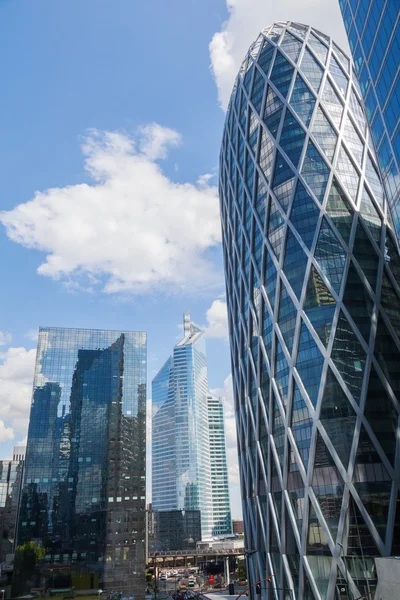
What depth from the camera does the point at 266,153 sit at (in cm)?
7306

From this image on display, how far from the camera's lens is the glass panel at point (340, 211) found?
5934 centimetres

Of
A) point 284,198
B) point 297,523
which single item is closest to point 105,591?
point 297,523

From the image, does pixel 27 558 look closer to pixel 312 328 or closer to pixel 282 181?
pixel 312 328

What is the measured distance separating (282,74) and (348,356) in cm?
4965

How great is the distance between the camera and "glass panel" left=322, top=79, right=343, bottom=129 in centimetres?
6788

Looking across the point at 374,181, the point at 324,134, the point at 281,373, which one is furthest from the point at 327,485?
the point at 324,134

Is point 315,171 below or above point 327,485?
above

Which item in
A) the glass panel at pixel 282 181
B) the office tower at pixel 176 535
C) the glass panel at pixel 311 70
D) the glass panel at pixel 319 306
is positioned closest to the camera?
the glass panel at pixel 319 306

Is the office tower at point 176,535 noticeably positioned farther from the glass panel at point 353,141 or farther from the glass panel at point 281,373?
the glass panel at point 353,141

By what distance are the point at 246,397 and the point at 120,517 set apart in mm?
50052

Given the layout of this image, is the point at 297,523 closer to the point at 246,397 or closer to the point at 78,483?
the point at 246,397

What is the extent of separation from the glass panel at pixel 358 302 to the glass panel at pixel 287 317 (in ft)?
24.5

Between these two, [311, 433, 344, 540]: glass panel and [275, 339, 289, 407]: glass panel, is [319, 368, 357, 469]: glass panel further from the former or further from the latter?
[275, 339, 289, 407]: glass panel

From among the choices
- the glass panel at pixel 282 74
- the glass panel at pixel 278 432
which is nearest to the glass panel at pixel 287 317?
the glass panel at pixel 278 432
